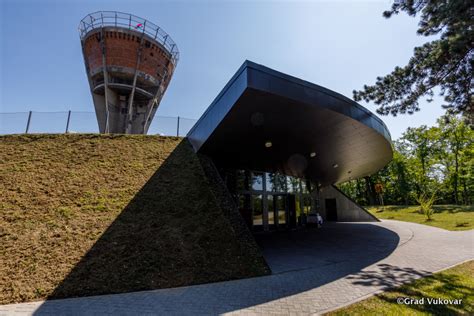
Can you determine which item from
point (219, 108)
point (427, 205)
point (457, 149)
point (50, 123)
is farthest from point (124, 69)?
point (457, 149)

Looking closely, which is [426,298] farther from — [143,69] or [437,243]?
[143,69]

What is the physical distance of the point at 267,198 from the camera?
16672 millimetres

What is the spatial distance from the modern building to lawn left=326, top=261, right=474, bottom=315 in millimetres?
5184

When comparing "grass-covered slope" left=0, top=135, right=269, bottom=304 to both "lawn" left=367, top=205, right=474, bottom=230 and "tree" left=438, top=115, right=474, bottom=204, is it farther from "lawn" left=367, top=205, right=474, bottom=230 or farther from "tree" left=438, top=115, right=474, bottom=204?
"tree" left=438, top=115, right=474, bottom=204

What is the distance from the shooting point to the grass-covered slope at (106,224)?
220 inches

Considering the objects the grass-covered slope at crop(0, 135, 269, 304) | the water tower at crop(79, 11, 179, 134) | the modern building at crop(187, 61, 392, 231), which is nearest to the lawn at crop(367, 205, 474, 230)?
the modern building at crop(187, 61, 392, 231)

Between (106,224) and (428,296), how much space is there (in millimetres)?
8525

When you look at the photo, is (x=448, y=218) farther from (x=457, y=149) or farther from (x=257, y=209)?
(x=457, y=149)

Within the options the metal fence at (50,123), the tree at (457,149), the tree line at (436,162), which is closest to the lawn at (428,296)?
the metal fence at (50,123)

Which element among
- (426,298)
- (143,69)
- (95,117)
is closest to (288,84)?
(426,298)

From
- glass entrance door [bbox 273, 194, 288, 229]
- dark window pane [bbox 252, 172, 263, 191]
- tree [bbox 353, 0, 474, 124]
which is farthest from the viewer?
glass entrance door [bbox 273, 194, 288, 229]

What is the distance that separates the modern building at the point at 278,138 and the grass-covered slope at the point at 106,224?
2.65m

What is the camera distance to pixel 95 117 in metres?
15.2

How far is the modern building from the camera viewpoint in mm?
6980
